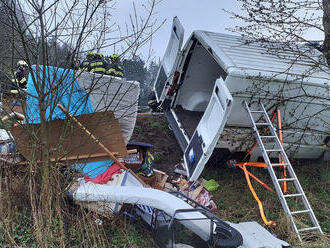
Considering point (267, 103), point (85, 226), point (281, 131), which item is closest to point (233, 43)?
point (267, 103)

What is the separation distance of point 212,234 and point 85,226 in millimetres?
1360

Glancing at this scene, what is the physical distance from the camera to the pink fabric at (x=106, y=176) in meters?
4.10

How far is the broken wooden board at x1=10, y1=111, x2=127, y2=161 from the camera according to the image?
3244 millimetres

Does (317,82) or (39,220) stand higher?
(317,82)

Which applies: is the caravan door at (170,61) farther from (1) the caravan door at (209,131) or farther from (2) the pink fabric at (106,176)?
(2) the pink fabric at (106,176)

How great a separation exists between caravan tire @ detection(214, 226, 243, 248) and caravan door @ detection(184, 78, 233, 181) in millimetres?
1344

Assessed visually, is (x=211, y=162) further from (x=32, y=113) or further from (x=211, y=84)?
(x=32, y=113)

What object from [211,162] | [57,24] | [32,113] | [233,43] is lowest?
[211,162]

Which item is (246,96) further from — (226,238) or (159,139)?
(159,139)

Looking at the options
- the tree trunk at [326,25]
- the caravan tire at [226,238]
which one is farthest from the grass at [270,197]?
the tree trunk at [326,25]

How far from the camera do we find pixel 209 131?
4.47 metres

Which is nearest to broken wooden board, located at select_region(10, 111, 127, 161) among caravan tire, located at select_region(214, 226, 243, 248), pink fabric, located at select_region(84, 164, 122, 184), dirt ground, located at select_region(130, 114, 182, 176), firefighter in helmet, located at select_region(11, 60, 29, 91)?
pink fabric, located at select_region(84, 164, 122, 184)

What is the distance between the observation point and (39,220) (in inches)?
124

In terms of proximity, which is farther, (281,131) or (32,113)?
(281,131)
